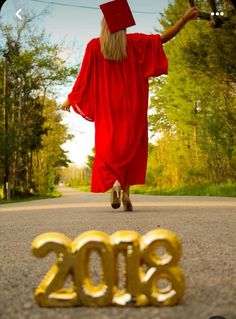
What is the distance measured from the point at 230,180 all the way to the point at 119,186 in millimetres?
9612

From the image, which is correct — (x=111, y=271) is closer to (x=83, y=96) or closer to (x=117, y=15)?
(x=117, y=15)

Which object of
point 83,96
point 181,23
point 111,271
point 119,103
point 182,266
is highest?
point 181,23

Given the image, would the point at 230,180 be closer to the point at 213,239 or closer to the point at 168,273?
the point at 213,239

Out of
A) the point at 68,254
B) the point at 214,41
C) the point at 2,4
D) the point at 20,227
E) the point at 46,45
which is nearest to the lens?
the point at 68,254

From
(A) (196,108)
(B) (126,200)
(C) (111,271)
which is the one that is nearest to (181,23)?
(B) (126,200)

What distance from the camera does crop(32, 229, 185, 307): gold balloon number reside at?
1673 millimetres

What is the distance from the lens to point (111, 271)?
1676 mm

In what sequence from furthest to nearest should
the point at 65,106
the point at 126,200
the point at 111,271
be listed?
the point at 126,200
the point at 65,106
the point at 111,271

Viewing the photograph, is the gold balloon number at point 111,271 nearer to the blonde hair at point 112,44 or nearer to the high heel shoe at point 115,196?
the blonde hair at point 112,44

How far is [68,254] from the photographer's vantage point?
1.68 meters

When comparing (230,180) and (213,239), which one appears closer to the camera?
(213,239)

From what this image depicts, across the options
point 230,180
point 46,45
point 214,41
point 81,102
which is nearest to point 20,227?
point 81,102

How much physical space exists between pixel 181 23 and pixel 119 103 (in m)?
1.09

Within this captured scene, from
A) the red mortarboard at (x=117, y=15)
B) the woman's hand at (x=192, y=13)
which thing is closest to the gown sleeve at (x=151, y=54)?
the red mortarboard at (x=117, y=15)
